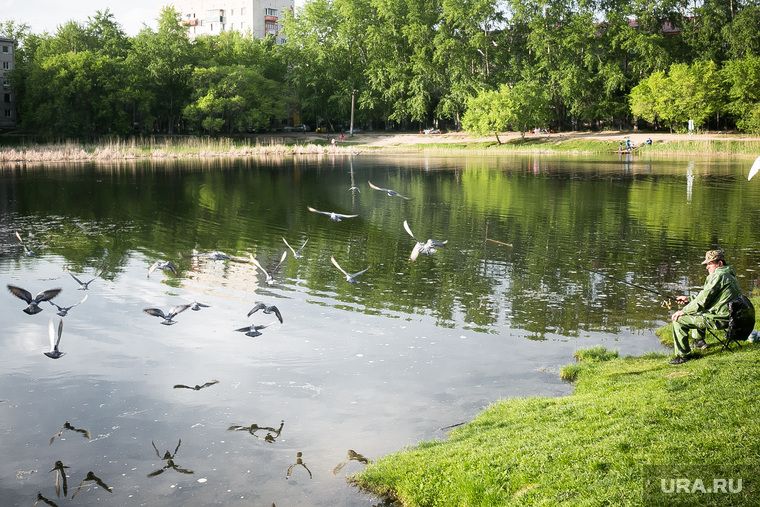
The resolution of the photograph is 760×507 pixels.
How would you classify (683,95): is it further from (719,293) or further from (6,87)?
(6,87)

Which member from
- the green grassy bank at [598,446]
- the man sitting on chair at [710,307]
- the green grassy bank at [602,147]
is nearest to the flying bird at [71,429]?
the green grassy bank at [598,446]

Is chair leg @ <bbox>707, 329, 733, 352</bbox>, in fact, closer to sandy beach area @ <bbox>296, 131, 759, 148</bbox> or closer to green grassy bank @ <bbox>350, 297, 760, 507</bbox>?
green grassy bank @ <bbox>350, 297, 760, 507</bbox>

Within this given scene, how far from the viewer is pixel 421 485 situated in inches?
282

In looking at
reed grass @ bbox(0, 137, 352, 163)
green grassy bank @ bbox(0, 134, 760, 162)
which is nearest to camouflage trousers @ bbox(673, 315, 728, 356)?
green grassy bank @ bbox(0, 134, 760, 162)

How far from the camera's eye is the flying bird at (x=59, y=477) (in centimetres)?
781

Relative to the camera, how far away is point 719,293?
9352mm

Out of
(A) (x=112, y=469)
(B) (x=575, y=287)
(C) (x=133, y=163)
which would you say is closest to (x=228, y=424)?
(A) (x=112, y=469)

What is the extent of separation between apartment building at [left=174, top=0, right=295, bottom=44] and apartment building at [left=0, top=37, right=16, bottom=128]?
42010 millimetres

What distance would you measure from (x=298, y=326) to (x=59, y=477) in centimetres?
589

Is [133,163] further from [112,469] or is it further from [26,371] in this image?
[112,469]

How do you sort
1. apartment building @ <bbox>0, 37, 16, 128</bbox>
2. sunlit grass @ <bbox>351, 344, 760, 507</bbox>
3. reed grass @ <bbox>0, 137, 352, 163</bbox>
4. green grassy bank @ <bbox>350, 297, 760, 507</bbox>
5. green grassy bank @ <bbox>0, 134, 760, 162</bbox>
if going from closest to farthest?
1. green grassy bank @ <bbox>350, 297, 760, 507</bbox>
2. sunlit grass @ <bbox>351, 344, 760, 507</bbox>
3. reed grass @ <bbox>0, 137, 352, 163</bbox>
4. green grassy bank @ <bbox>0, 134, 760, 162</bbox>
5. apartment building @ <bbox>0, 37, 16, 128</bbox>

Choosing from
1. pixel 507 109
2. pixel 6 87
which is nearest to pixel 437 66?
pixel 507 109

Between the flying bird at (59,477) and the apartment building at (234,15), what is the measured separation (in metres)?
133

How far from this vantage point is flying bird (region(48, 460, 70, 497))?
308 inches
